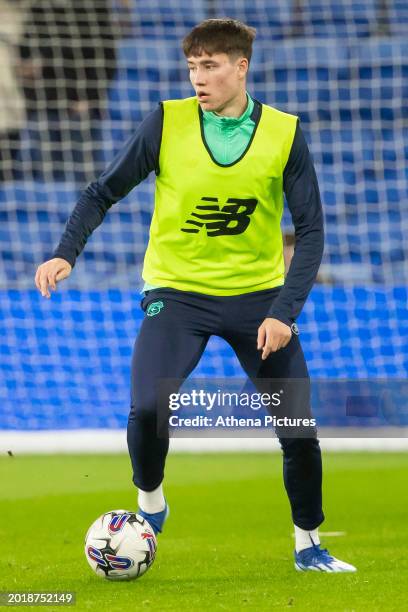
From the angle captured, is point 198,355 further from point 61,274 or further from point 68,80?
point 68,80

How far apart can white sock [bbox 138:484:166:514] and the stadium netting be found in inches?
233

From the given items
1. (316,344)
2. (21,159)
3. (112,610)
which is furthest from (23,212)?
(112,610)

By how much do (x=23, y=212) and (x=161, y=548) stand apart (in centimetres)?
660

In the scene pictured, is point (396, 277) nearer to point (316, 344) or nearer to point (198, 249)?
point (316, 344)

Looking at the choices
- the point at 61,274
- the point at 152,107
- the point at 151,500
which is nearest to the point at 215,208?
the point at 61,274

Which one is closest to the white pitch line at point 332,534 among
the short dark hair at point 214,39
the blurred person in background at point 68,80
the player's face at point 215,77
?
the player's face at point 215,77

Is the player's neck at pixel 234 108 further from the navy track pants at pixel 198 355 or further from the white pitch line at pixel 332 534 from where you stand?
the white pitch line at pixel 332 534

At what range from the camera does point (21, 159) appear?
454 inches

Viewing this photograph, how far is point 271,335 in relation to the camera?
14.0 ft

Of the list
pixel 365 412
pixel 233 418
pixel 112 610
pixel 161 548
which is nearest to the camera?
pixel 112 610

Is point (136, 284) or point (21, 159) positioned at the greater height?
point (21, 159)

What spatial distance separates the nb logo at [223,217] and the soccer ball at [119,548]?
1121 mm

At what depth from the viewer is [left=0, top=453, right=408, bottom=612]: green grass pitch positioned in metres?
4.06

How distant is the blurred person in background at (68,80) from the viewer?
11.4 m
